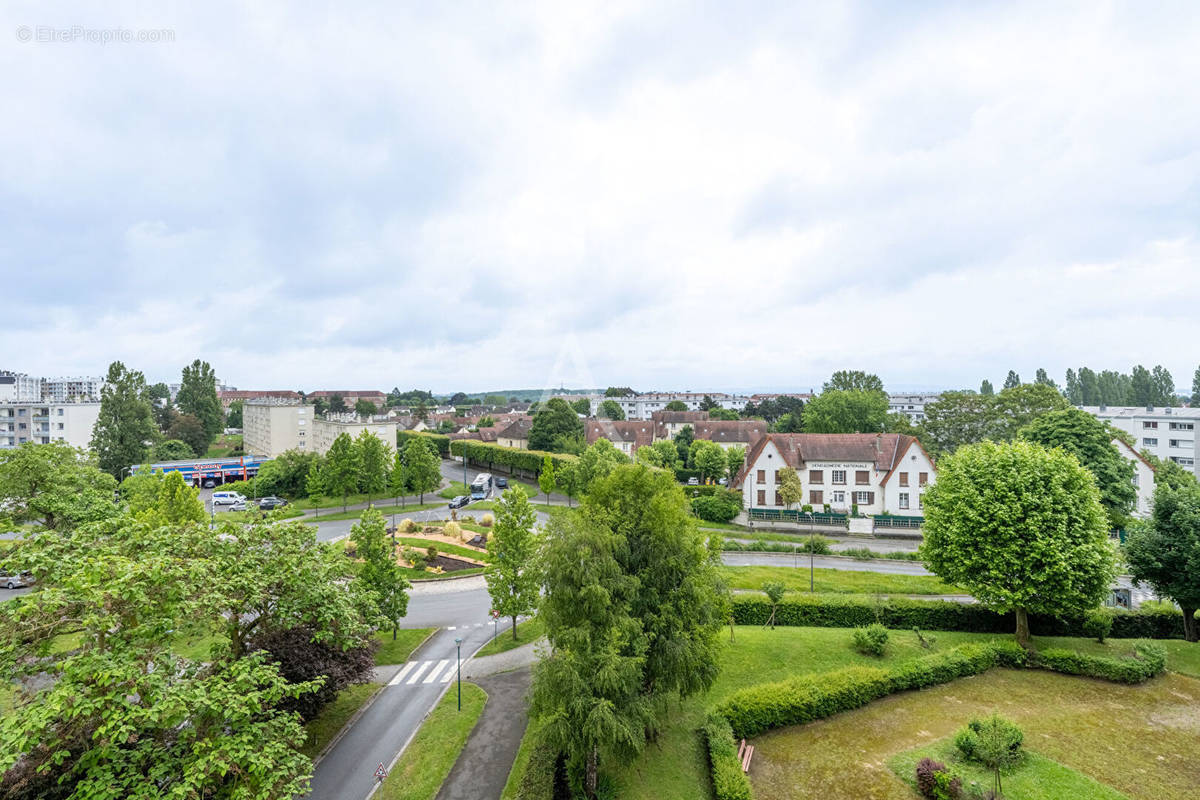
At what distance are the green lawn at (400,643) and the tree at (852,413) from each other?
61708mm

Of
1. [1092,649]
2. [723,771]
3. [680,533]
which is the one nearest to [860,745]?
[723,771]

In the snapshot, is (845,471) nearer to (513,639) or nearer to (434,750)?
(513,639)

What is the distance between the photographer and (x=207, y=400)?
332 ft

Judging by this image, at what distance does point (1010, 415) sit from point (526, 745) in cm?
6226

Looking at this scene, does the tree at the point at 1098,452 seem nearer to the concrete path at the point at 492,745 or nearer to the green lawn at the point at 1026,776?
the green lawn at the point at 1026,776

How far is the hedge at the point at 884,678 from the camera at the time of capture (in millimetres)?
20281

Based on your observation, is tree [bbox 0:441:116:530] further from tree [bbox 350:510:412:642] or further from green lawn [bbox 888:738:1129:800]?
green lawn [bbox 888:738:1129:800]

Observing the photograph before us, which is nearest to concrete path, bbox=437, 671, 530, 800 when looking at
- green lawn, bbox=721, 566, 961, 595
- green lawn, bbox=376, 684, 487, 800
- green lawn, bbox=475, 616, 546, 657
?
green lawn, bbox=376, 684, 487, 800

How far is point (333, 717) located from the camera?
2148 cm

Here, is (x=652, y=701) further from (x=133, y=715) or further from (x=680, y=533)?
(x=133, y=715)

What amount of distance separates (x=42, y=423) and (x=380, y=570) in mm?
90786

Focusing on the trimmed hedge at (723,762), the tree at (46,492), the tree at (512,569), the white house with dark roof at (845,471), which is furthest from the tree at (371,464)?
the trimmed hedge at (723,762)

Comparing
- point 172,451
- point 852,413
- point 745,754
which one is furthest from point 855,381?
point 172,451

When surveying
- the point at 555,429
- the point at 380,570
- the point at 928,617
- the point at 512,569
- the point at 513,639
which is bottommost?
the point at 513,639
